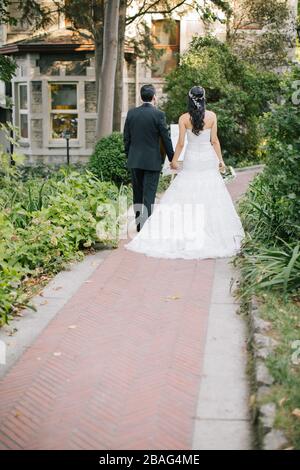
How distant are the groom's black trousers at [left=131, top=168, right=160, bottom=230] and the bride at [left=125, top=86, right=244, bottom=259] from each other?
0.39 m

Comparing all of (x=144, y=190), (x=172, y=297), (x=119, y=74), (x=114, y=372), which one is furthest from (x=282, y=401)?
(x=119, y=74)

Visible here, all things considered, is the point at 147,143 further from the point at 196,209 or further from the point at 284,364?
the point at 284,364

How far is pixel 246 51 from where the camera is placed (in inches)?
829

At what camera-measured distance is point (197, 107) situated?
8453mm

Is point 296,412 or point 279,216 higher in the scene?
point 279,216

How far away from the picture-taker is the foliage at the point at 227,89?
18.2m

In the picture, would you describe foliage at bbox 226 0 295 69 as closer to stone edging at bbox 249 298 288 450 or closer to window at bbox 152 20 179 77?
window at bbox 152 20 179 77

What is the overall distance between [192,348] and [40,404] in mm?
1444

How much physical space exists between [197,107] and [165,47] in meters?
14.8

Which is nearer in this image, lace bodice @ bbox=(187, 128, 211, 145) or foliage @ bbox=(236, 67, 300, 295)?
foliage @ bbox=(236, 67, 300, 295)

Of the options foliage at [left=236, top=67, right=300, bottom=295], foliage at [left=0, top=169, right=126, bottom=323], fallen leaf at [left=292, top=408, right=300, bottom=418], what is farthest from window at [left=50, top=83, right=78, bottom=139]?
fallen leaf at [left=292, top=408, right=300, bottom=418]

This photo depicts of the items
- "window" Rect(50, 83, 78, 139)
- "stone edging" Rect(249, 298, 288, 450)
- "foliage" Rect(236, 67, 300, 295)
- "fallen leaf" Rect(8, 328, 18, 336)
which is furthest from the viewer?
"window" Rect(50, 83, 78, 139)

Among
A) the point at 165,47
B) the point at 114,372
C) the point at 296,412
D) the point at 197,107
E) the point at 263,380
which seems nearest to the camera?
the point at 296,412

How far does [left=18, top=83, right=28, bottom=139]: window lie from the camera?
22734mm
